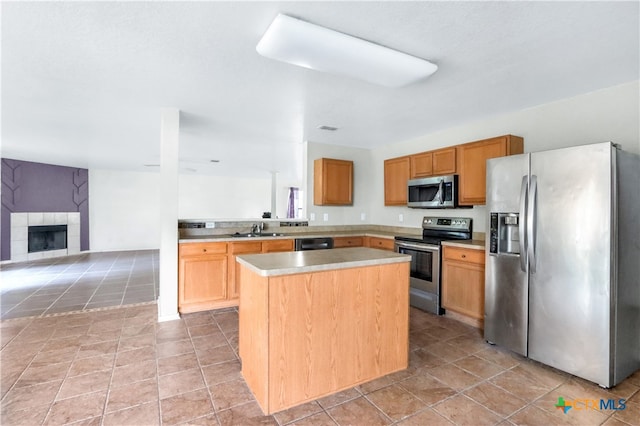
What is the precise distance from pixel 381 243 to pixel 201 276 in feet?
8.13

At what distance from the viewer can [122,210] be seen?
854 centimetres

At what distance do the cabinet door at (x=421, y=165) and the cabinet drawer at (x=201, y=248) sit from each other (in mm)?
2723

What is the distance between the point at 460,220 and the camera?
387 centimetres

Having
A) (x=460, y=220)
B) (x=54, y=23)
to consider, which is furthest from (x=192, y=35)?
(x=460, y=220)

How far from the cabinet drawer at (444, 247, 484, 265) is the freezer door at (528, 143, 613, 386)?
68 cm

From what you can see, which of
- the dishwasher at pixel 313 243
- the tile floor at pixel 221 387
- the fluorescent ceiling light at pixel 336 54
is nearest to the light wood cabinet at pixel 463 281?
the tile floor at pixel 221 387

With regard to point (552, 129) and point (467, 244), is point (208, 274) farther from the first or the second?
point (552, 129)

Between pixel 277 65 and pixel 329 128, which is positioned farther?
pixel 329 128

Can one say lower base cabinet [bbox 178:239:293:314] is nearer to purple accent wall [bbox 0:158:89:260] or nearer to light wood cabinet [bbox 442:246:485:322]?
light wood cabinet [bbox 442:246:485:322]

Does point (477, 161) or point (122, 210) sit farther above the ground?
point (477, 161)

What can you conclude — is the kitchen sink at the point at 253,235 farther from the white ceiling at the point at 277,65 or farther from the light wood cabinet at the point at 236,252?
the white ceiling at the point at 277,65

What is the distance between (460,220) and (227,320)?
3.02m
